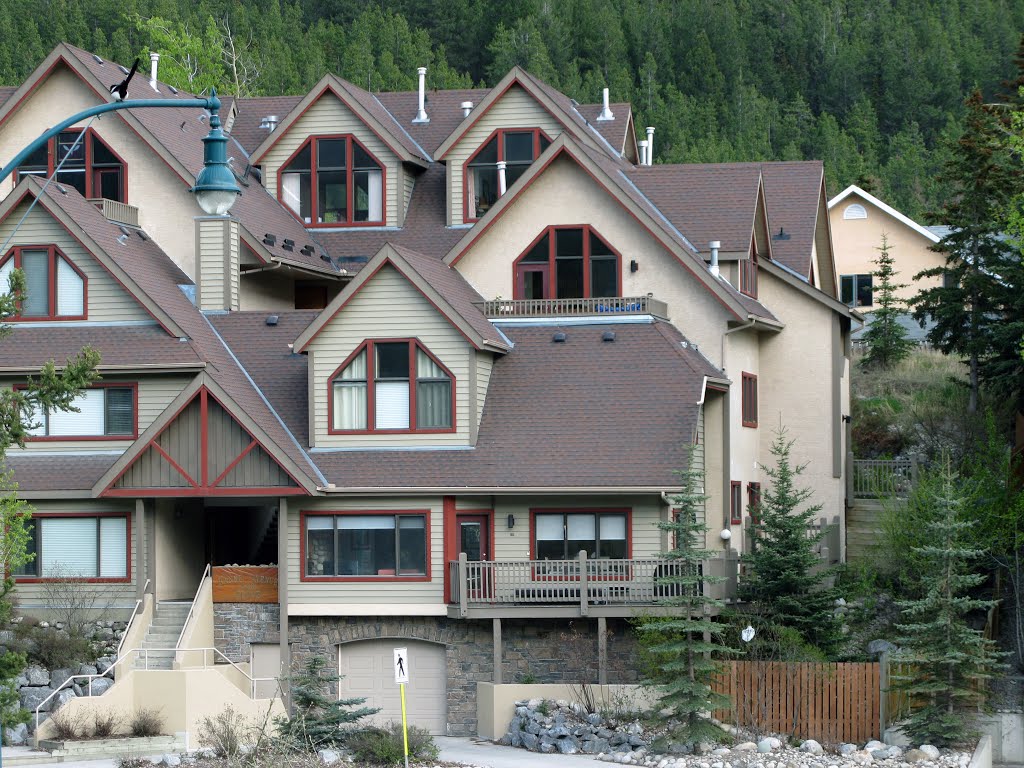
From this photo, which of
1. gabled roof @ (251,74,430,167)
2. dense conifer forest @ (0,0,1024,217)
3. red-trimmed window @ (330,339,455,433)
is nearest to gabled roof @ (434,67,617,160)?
gabled roof @ (251,74,430,167)

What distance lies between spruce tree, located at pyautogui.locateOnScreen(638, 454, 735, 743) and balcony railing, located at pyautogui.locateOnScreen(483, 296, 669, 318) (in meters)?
6.92

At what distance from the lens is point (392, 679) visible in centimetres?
3678

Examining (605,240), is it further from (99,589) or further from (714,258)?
(99,589)

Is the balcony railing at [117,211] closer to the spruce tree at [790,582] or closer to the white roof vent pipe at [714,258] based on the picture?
the white roof vent pipe at [714,258]

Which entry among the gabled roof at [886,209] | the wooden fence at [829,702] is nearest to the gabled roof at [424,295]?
the wooden fence at [829,702]

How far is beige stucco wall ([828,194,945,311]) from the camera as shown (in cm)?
6844

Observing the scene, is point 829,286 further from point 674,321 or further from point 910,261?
point 910,261

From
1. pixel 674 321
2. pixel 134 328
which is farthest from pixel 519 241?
pixel 134 328

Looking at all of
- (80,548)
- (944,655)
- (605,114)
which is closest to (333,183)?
(605,114)

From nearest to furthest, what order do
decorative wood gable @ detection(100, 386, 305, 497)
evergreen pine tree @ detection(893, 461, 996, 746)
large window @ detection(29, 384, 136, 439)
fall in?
evergreen pine tree @ detection(893, 461, 996, 746), decorative wood gable @ detection(100, 386, 305, 497), large window @ detection(29, 384, 136, 439)

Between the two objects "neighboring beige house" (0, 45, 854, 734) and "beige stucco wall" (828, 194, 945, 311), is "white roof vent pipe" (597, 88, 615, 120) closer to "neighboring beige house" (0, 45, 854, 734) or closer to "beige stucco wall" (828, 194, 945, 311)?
"neighboring beige house" (0, 45, 854, 734)

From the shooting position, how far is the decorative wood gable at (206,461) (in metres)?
35.8

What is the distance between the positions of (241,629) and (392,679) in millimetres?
3279

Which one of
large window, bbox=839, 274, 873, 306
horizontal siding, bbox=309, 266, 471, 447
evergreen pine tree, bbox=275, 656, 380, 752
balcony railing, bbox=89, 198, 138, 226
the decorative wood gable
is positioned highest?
large window, bbox=839, 274, 873, 306
